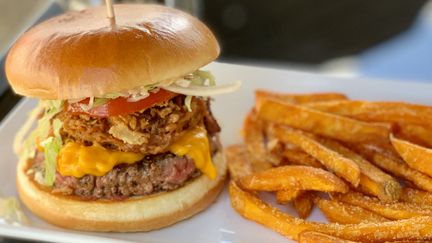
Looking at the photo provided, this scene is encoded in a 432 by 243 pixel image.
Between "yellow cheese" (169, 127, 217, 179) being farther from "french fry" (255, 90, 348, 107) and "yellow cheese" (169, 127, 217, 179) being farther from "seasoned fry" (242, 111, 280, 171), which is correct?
"french fry" (255, 90, 348, 107)

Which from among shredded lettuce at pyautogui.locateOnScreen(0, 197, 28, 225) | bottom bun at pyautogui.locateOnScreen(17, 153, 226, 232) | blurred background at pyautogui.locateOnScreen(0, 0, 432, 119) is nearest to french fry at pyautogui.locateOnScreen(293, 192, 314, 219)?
bottom bun at pyautogui.locateOnScreen(17, 153, 226, 232)

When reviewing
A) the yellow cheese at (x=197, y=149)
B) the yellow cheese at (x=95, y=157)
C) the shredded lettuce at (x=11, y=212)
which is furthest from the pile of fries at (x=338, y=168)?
the shredded lettuce at (x=11, y=212)

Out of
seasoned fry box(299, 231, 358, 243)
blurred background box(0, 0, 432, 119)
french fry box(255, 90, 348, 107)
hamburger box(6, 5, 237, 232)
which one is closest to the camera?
seasoned fry box(299, 231, 358, 243)

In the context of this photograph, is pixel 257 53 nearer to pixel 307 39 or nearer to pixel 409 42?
pixel 307 39

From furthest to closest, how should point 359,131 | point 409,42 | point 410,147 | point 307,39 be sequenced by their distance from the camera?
1. point 307,39
2. point 409,42
3. point 359,131
4. point 410,147

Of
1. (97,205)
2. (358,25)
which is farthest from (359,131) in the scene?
(358,25)
